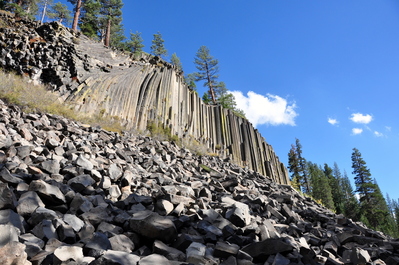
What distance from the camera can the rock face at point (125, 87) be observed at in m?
11.5

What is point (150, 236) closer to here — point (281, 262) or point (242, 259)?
point (242, 259)

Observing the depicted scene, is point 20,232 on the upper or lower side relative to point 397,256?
upper

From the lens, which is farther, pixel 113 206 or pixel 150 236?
pixel 113 206

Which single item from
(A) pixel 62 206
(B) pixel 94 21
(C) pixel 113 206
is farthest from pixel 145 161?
(B) pixel 94 21

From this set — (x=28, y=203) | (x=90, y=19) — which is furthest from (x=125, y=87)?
(x=90, y=19)

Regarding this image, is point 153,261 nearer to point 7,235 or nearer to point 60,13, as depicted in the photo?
point 7,235

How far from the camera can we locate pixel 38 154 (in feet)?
13.1

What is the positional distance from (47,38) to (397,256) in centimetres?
1732

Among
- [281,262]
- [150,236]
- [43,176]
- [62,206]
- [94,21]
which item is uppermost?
[94,21]

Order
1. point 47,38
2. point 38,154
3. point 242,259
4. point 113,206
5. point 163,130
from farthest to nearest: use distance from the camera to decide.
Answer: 1. point 47,38
2. point 163,130
3. point 38,154
4. point 113,206
5. point 242,259

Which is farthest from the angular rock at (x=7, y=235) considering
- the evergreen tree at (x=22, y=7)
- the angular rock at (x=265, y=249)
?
the evergreen tree at (x=22, y=7)

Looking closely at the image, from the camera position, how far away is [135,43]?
1342 inches

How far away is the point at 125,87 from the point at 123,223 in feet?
38.3

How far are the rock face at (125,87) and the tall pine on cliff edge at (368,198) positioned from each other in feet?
74.5
